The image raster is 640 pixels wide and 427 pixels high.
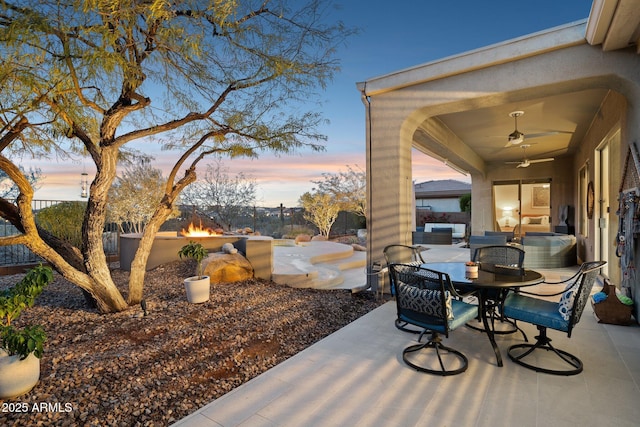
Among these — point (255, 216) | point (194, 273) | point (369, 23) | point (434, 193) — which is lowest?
point (194, 273)

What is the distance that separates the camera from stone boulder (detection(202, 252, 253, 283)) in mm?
5406

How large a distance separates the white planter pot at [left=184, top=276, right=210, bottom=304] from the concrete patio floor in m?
1.91

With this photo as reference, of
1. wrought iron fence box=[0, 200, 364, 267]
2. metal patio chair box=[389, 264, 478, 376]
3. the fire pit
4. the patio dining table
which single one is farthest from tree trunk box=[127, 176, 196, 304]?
wrought iron fence box=[0, 200, 364, 267]

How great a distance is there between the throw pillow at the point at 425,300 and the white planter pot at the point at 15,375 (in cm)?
272

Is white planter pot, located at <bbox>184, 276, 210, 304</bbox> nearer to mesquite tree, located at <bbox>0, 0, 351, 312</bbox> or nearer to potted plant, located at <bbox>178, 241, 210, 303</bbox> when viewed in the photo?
potted plant, located at <bbox>178, 241, 210, 303</bbox>

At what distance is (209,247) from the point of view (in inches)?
246

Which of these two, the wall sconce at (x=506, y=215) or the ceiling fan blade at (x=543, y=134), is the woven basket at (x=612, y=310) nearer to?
the ceiling fan blade at (x=543, y=134)

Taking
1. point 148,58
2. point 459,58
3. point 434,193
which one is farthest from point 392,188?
point 434,193

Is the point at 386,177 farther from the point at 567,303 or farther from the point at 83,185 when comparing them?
the point at 83,185

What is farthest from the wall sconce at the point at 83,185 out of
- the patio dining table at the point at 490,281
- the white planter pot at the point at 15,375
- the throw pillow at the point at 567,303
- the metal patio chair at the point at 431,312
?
the throw pillow at the point at 567,303

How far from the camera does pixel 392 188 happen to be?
5031 millimetres

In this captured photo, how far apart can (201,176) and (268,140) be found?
8.76m

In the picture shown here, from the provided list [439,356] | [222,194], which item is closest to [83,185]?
[222,194]

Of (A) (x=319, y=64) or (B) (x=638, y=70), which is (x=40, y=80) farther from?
(B) (x=638, y=70)
